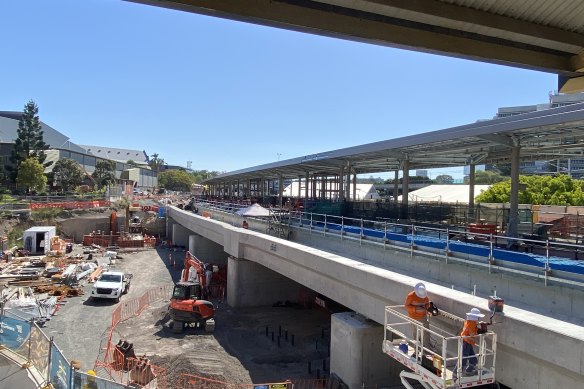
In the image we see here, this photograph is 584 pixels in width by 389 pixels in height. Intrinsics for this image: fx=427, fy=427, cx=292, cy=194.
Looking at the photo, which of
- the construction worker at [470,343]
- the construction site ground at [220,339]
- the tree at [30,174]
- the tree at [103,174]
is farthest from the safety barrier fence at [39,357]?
the tree at [103,174]

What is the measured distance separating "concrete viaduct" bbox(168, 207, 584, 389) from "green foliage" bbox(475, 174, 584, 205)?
3430 centimetres

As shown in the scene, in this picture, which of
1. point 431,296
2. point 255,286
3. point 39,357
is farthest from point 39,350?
point 255,286

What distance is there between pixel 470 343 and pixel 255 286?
17448 mm

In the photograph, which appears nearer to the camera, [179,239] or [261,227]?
[261,227]

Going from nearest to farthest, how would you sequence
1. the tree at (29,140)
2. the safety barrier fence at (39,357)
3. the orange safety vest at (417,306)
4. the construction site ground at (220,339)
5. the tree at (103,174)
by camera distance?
1. the orange safety vest at (417,306)
2. the safety barrier fence at (39,357)
3. the construction site ground at (220,339)
4. the tree at (29,140)
5. the tree at (103,174)

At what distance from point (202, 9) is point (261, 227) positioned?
2065 centimetres

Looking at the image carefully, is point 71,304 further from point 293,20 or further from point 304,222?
point 293,20

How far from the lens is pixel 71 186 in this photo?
7988 centimetres

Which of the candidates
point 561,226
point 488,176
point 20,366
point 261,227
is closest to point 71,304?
point 261,227

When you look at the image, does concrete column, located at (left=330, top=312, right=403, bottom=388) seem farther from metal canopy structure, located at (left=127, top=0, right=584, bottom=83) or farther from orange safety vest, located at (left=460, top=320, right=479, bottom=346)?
metal canopy structure, located at (left=127, top=0, right=584, bottom=83)

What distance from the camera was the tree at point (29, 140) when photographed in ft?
231

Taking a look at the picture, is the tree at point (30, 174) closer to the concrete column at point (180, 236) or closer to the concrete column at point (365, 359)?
the concrete column at point (180, 236)

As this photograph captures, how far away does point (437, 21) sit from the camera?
5.89 metres

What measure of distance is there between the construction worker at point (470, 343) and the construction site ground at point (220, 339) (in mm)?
7866
